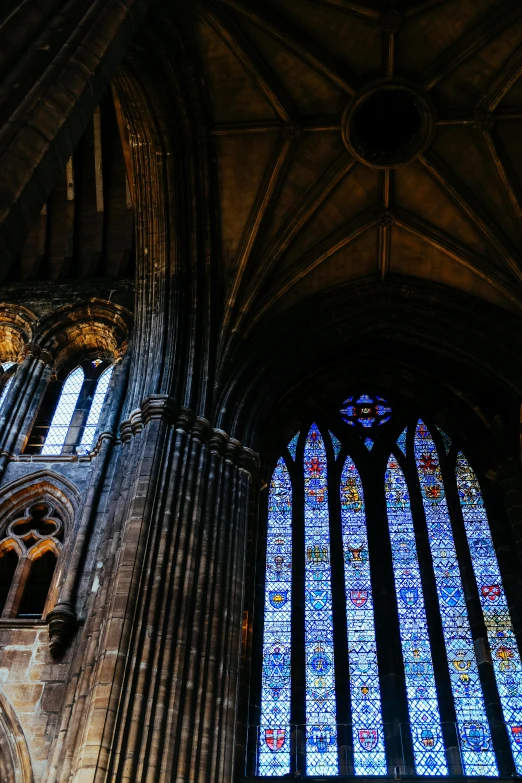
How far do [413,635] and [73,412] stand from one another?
709 cm

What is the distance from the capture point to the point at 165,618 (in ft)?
35.7

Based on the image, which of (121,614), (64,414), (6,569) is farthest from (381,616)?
(64,414)

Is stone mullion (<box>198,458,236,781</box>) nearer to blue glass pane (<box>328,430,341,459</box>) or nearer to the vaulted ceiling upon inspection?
the vaulted ceiling

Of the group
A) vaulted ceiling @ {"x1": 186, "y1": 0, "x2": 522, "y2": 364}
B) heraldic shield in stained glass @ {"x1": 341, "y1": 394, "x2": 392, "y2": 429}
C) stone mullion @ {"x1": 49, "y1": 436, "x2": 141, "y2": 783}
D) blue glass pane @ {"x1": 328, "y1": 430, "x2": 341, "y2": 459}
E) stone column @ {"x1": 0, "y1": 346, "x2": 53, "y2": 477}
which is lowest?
stone mullion @ {"x1": 49, "y1": 436, "x2": 141, "y2": 783}

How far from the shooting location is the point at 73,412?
50.2 ft

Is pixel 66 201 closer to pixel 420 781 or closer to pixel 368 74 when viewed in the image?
pixel 368 74

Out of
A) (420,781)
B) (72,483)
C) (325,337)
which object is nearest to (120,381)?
(72,483)

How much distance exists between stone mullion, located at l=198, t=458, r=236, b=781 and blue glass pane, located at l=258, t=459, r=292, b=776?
82.8 inches

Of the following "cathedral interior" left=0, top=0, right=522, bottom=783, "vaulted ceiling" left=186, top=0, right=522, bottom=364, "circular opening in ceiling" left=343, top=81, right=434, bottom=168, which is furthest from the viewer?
"circular opening in ceiling" left=343, top=81, right=434, bottom=168

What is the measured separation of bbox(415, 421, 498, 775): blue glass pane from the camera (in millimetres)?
12234

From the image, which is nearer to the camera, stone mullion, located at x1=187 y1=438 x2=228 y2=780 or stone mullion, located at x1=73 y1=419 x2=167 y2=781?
stone mullion, located at x1=73 y1=419 x2=167 y2=781

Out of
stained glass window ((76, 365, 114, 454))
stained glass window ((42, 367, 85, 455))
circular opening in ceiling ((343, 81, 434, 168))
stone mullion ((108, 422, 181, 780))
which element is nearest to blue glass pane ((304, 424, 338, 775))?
stone mullion ((108, 422, 181, 780))

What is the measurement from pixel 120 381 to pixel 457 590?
690 centimetres

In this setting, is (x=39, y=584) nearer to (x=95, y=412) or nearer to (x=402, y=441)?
(x=95, y=412)
